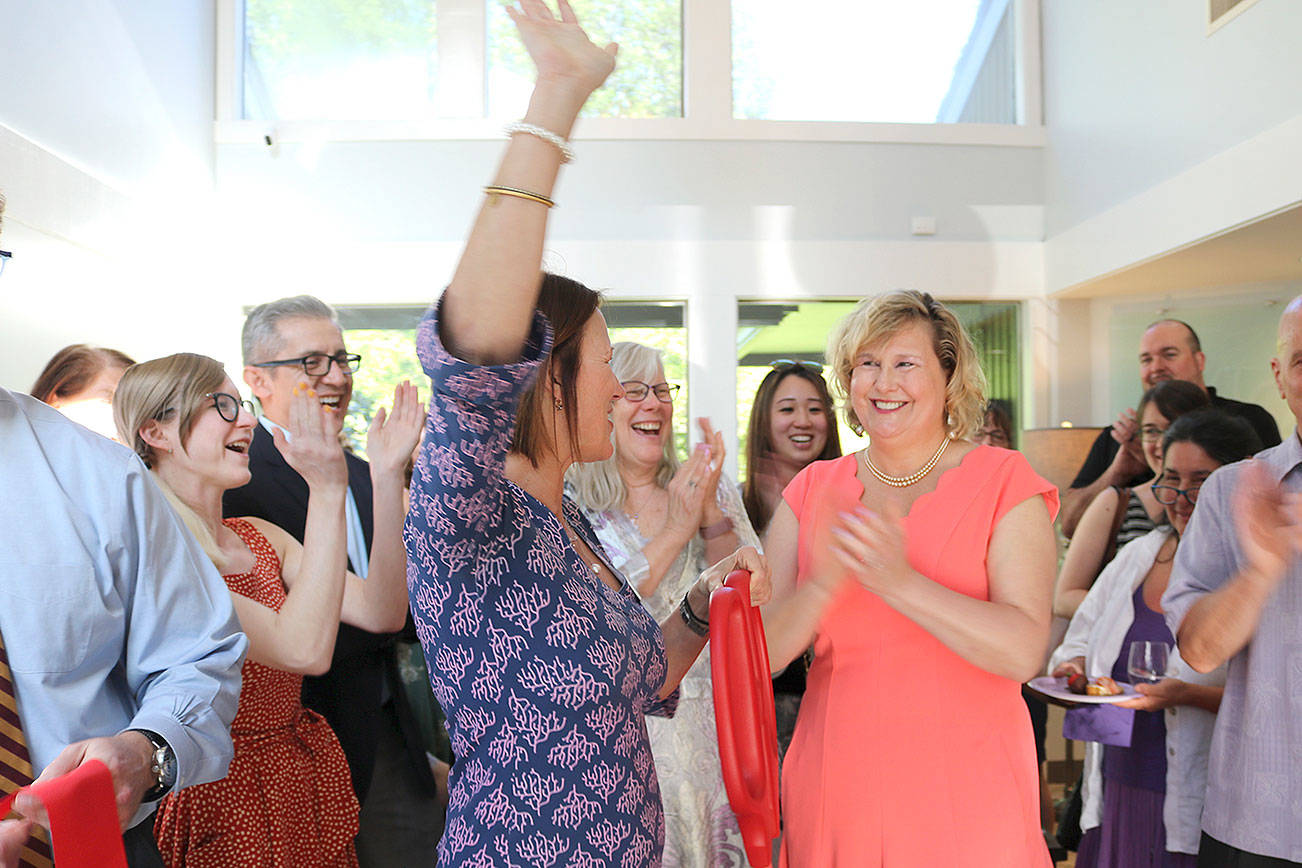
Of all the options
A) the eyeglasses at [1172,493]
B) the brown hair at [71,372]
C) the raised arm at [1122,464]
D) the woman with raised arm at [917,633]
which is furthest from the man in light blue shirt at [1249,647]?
the brown hair at [71,372]

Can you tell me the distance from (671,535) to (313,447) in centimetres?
103

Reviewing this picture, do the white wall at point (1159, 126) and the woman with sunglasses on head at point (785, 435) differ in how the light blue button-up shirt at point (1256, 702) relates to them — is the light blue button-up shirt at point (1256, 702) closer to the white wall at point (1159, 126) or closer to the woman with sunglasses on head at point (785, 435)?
the woman with sunglasses on head at point (785, 435)

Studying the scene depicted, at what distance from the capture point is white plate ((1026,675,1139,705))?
2.57 m

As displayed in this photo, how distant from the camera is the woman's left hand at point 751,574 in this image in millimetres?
1588

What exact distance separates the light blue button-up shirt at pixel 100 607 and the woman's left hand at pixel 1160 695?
2.14 meters

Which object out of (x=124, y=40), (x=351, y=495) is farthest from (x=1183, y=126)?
(x=124, y=40)

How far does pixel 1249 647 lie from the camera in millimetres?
1986

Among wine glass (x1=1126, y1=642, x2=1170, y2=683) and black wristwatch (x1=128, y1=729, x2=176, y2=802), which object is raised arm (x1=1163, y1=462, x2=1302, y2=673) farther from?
black wristwatch (x1=128, y1=729, x2=176, y2=802)

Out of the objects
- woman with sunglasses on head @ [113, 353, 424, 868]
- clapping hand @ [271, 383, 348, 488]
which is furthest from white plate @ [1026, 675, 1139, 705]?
clapping hand @ [271, 383, 348, 488]

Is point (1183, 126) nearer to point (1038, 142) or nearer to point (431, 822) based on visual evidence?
point (1038, 142)

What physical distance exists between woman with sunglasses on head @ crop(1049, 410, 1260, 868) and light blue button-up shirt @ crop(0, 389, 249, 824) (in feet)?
7.18

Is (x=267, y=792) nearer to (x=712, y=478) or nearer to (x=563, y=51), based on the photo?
(x=712, y=478)

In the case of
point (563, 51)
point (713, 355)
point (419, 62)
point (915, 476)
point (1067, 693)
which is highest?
point (419, 62)

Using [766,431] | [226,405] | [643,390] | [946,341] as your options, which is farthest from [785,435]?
[226,405]
